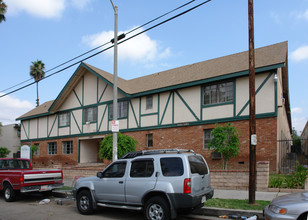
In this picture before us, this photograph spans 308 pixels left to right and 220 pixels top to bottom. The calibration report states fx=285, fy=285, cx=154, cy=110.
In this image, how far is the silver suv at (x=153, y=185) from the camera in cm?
709

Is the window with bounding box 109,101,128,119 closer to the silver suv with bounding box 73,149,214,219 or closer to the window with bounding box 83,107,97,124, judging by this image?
the window with bounding box 83,107,97,124

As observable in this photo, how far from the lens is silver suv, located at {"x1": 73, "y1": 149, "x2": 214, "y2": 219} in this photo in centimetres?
709

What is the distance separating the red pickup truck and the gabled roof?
983cm

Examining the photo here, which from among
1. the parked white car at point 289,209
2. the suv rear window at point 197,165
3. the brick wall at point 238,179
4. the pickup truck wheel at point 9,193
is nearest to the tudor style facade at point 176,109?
the brick wall at point 238,179

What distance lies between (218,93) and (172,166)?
1059cm

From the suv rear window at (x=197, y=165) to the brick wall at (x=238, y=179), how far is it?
426cm

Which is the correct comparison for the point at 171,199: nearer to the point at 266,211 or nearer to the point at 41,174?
the point at 266,211

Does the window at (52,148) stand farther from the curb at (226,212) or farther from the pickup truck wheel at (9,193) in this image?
the curb at (226,212)

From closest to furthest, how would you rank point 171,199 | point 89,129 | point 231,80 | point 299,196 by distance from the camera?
point 299,196
point 171,199
point 231,80
point 89,129

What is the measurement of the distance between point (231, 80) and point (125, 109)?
902 centimetres

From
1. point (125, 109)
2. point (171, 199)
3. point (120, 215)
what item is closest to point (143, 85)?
point (125, 109)

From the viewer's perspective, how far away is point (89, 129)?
983 inches

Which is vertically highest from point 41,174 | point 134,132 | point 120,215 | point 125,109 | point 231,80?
point 231,80

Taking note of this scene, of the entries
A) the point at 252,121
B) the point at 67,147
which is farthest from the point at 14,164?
the point at 67,147
